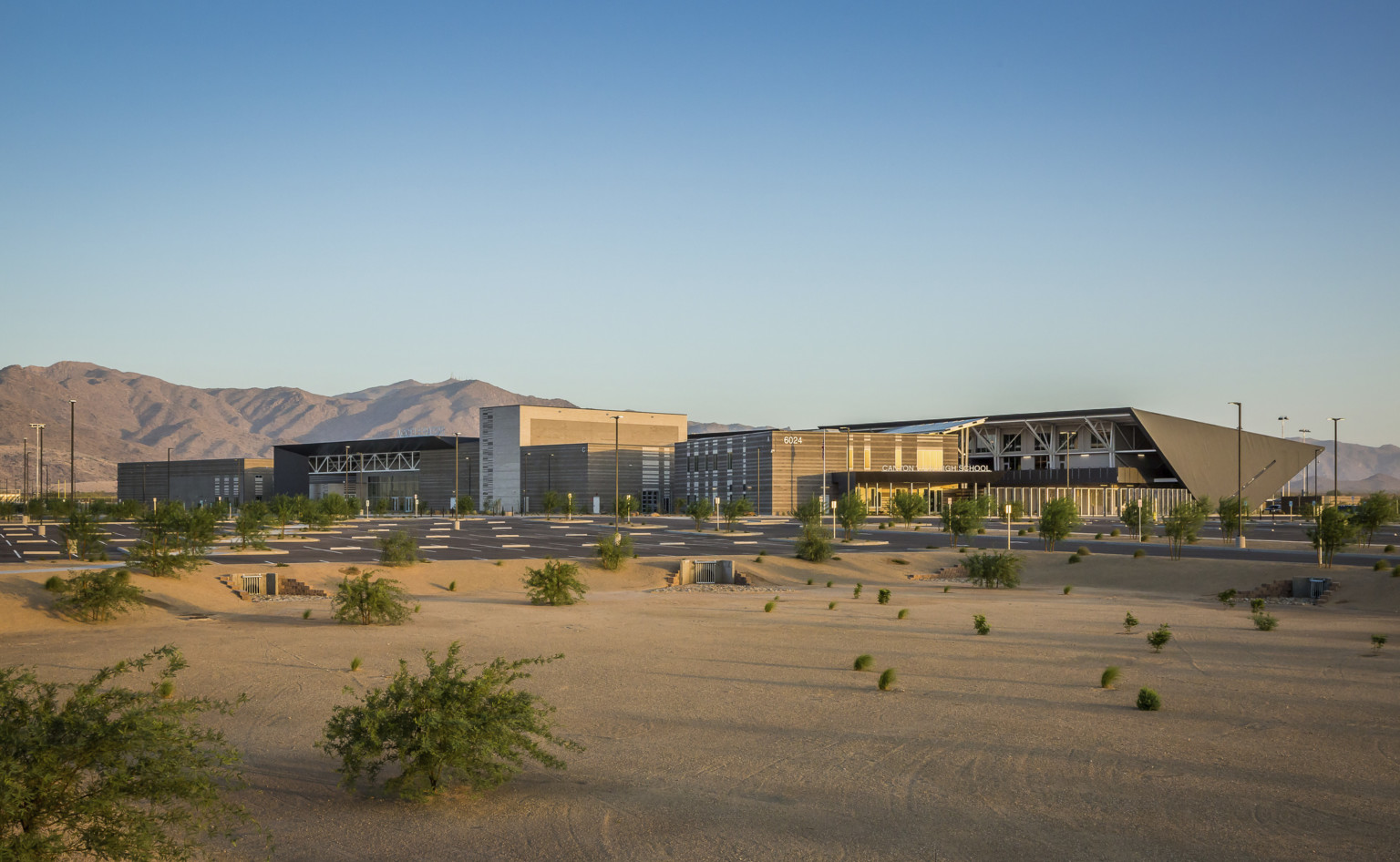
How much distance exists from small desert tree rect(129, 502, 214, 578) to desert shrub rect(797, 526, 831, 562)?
23.2 m

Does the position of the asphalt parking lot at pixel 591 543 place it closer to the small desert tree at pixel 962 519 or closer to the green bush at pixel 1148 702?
the small desert tree at pixel 962 519

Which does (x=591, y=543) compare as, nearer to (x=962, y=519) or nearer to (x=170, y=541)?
(x=962, y=519)

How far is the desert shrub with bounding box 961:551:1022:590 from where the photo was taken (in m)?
36.7

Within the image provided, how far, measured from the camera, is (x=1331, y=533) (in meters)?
37.7

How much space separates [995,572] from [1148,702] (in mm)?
23349

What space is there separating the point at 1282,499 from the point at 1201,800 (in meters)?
128

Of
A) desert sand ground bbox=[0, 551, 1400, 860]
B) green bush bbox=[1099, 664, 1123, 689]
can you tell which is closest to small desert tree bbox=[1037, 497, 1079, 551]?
desert sand ground bbox=[0, 551, 1400, 860]

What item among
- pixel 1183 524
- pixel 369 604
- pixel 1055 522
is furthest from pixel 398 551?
pixel 1183 524

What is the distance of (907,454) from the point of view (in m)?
107

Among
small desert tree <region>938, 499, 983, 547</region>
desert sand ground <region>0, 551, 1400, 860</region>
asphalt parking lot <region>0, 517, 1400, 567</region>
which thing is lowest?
asphalt parking lot <region>0, 517, 1400, 567</region>

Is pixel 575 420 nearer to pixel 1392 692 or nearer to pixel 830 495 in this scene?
pixel 830 495

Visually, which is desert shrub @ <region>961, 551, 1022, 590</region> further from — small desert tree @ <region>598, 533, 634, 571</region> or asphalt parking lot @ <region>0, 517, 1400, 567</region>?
small desert tree @ <region>598, 533, 634, 571</region>

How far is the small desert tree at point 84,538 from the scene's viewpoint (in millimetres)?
38419

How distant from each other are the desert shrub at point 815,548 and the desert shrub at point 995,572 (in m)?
7.50
